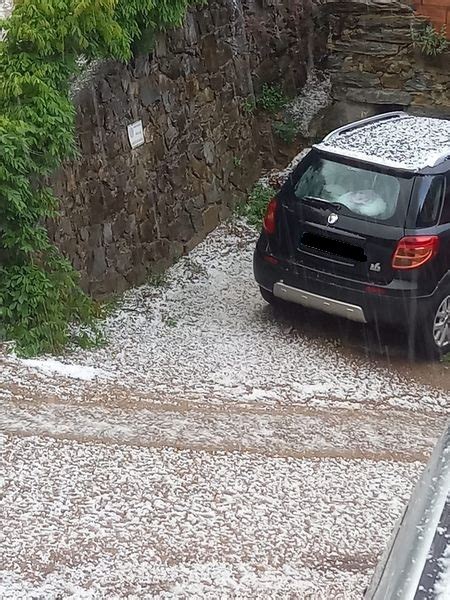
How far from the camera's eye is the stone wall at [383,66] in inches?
466

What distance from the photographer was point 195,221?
33.8ft

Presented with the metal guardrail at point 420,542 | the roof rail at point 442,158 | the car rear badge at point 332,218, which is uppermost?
the metal guardrail at point 420,542

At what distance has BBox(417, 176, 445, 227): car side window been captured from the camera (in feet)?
24.2

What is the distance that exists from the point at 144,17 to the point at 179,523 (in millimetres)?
5081

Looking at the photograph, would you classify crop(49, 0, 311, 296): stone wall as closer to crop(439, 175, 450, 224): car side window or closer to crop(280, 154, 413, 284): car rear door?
crop(280, 154, 413, 284): car rear door

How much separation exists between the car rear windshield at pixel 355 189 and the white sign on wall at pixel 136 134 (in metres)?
1.86

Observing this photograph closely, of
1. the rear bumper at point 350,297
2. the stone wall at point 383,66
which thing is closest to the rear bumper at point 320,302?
the rear bumper at point 350,297

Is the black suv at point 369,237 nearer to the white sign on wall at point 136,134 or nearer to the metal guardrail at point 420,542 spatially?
the white sign on wall at point 136,134

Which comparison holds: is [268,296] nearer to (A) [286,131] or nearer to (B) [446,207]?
(B) [446,207]

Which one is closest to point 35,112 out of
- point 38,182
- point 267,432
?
point 38,182

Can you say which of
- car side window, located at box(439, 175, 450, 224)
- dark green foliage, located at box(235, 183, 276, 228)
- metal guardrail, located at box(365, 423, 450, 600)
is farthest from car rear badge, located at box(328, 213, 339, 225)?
metal guardrail, located at box(365, 423, 450, 600)

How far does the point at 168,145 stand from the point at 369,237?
3.07 m

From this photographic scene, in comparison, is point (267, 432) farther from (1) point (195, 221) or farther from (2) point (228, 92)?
(2) point (228, 92)

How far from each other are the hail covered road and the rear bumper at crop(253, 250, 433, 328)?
0.42 metres
